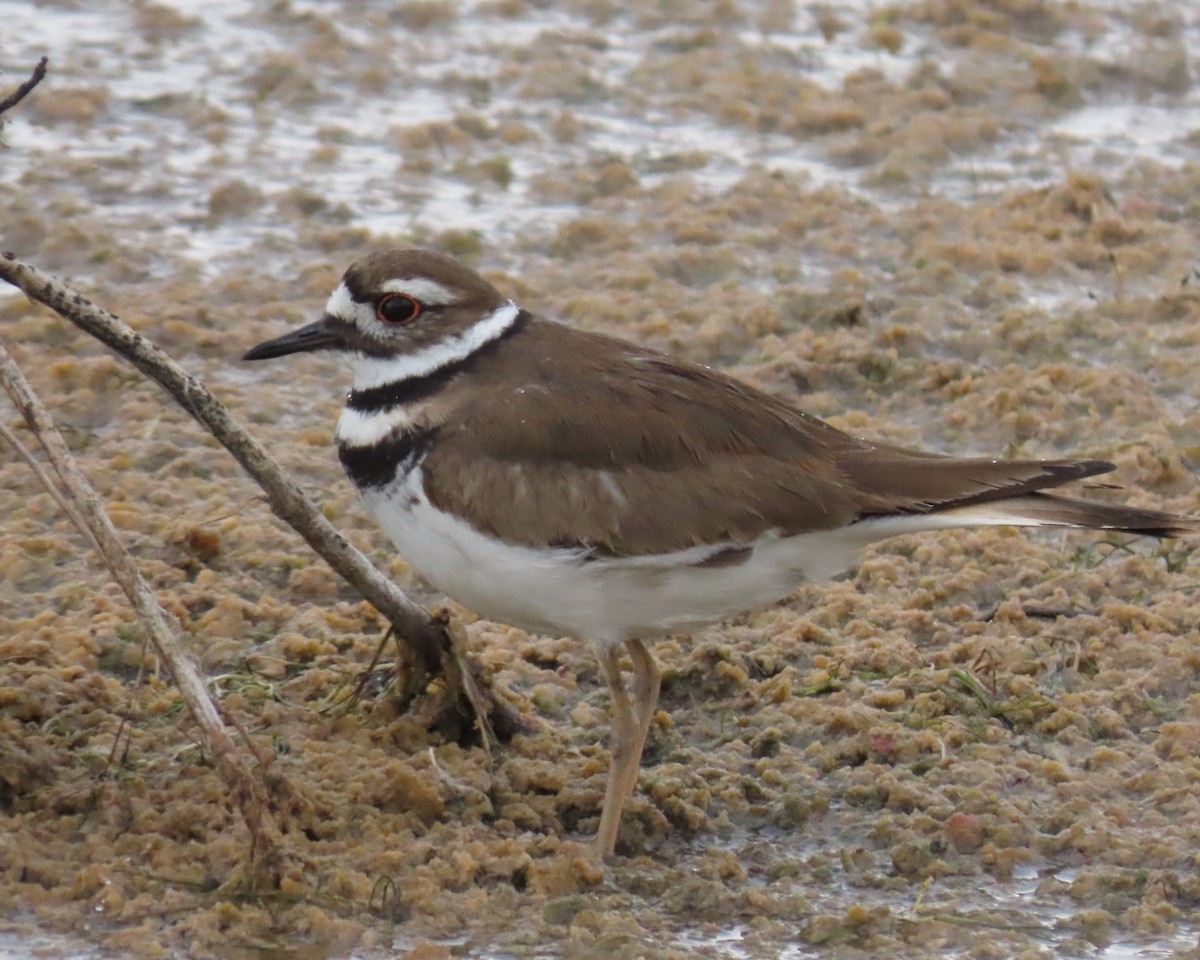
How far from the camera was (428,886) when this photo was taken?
462cm

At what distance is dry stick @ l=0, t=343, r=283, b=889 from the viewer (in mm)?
4430

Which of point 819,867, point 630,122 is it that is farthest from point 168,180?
point 819,867

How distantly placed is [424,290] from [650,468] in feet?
A: 2.61

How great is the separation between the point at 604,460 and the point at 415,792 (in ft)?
3.15

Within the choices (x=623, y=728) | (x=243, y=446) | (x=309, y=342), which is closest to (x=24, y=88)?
(x=243, y=446)

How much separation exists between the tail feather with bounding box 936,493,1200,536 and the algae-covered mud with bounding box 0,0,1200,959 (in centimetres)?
75

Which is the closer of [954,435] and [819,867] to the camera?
[819,867]

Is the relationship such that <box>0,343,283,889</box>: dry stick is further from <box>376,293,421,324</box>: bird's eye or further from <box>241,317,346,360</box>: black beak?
<box>376,293,421,324</box>: bird's eye

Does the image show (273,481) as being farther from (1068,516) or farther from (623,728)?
(1068,516)

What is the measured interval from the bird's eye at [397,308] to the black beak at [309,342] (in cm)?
14

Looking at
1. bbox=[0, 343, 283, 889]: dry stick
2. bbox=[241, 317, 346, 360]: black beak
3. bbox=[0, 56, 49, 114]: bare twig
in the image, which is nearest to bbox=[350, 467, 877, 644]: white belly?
bbox=[241, 317, 346, 360]: black beak

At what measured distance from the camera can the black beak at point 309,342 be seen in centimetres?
516

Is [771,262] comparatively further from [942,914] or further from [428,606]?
[942,914]

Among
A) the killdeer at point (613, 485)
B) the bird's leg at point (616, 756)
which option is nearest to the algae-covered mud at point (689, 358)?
the bird's leg at point (616, 756)
